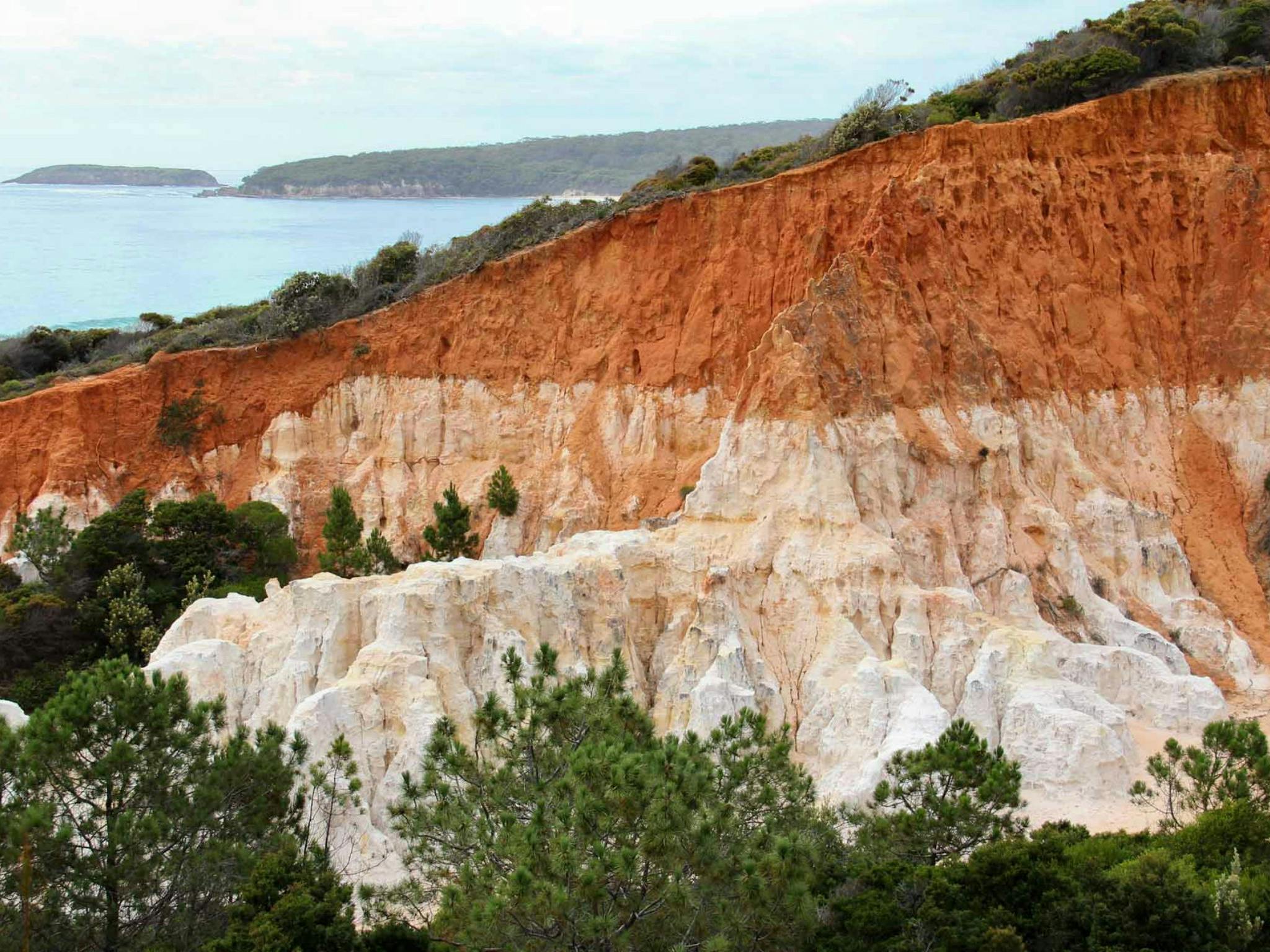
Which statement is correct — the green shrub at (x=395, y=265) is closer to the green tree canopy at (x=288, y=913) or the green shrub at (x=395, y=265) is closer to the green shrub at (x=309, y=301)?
the green shrub at (x=309, y=301)

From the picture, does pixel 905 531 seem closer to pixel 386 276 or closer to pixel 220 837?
pixel 220 837

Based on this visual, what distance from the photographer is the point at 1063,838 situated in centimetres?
1723

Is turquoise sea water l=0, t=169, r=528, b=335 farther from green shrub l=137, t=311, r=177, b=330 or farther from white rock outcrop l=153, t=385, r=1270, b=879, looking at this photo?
white rock outcrop l=153, t=385, r=1270, b=879

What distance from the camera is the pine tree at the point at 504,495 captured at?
111 ft

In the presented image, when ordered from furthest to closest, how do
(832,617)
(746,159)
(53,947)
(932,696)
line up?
(746,159) → (832,617) → (932,696) → (53,947)

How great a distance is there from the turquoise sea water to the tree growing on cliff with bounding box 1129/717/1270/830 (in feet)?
147

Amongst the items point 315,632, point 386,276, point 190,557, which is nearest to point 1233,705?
point 315,632

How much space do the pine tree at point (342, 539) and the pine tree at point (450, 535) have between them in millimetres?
1834

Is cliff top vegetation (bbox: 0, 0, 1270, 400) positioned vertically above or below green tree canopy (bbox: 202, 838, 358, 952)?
above

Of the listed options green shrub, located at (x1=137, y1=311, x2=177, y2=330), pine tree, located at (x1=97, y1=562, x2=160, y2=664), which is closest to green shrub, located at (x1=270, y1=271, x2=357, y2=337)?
pine tree, located at (x1=97, y1=562, x2=160, y2=664)

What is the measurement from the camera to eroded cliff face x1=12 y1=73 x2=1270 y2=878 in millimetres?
21484

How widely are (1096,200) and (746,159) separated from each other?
12073mm

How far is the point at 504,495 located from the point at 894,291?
11765 mm

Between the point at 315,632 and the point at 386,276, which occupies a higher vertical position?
the point at 386,276
